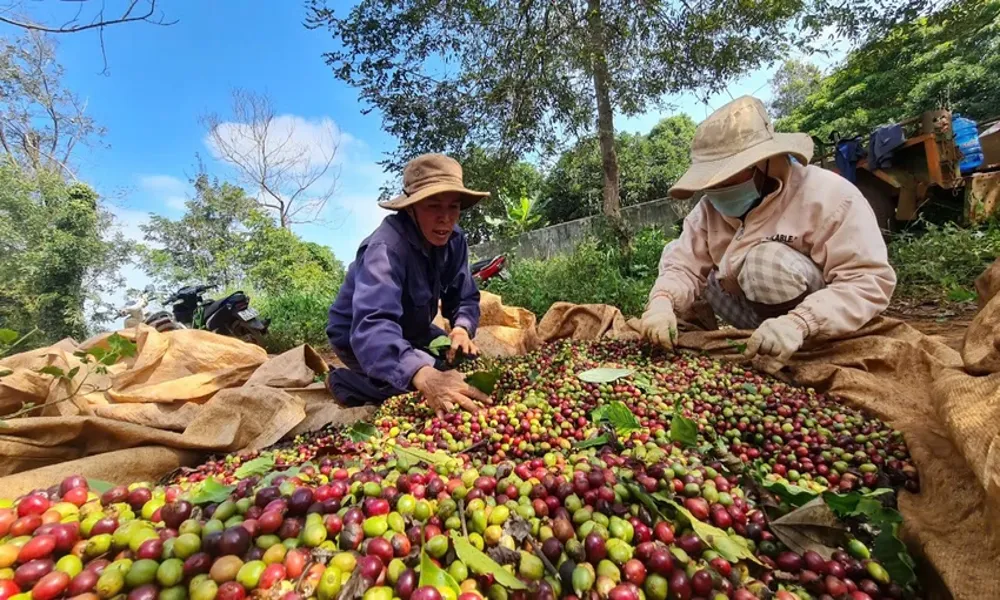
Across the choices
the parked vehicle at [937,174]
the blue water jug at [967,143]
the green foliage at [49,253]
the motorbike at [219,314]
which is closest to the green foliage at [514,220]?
the motorbike at [219,314]

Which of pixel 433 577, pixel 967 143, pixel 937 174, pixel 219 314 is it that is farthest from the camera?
pixel 219 314

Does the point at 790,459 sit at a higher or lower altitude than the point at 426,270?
lower

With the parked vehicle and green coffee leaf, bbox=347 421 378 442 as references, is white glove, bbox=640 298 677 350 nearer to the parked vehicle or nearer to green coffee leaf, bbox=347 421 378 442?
green coffee leaf, bbox=347 421 378 442

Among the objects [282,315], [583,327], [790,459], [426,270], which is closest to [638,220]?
[282,315]

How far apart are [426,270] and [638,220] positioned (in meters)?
10.8

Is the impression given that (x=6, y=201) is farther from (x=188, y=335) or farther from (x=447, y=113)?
(x=188, y=335)

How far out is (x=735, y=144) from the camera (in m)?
2.23

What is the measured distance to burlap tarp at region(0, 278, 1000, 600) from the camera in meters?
0.99

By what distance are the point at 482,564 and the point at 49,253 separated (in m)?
20.0

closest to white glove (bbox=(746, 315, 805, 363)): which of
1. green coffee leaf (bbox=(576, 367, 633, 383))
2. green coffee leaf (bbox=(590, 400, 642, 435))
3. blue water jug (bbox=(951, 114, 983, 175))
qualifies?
green coffee leaf (bbox=(576, 367, 633, 383))

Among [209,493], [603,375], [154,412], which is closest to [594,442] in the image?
[603,375]

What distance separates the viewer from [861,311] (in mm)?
2076

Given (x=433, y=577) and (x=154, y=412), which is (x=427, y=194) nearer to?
(x=154, y=412)

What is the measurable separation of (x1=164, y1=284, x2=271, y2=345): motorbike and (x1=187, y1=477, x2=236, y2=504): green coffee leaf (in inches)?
262
